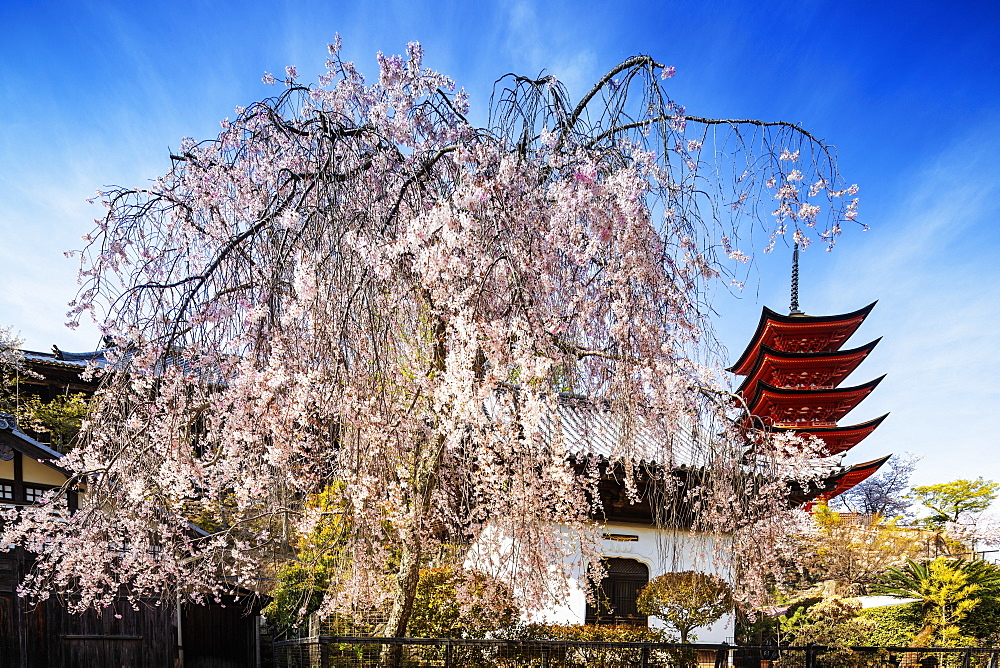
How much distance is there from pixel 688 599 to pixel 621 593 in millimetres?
1568

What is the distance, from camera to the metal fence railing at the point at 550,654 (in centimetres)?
644

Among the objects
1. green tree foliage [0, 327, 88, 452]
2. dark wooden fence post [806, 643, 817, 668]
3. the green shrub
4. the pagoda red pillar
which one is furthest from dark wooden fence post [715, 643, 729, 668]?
the pagoda red pillar

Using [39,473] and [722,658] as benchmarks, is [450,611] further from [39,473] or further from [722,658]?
[39,473]

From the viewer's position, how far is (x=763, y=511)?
20.9 feet

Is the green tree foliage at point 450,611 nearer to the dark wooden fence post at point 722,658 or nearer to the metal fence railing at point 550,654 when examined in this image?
the metal fence railing at point 550,654

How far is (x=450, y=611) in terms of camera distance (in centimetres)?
807

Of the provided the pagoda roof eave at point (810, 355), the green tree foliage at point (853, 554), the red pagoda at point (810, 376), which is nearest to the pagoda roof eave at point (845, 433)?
the red pagoda at point (810, 376)

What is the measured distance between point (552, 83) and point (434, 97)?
0.82 metres

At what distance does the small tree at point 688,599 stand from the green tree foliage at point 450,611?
6.92 ft

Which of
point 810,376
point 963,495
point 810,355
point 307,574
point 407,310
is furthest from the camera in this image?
point 810,376

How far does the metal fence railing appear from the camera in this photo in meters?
6.44

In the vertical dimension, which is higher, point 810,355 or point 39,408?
point 810,355

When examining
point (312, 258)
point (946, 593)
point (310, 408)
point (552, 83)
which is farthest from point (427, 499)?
point (946, 593)

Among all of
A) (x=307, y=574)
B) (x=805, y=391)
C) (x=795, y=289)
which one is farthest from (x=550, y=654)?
(x=795, y=289)
